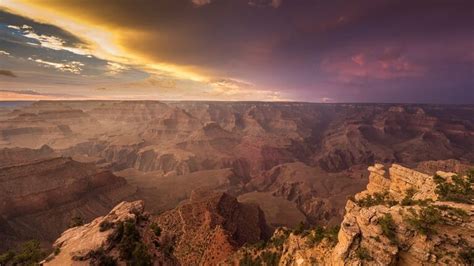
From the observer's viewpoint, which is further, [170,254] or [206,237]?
[206,237]

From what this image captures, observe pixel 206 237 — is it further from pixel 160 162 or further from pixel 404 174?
pixel 160 162

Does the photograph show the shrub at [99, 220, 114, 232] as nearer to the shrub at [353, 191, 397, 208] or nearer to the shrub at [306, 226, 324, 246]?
the shrub at [306, 226, 324, 246]

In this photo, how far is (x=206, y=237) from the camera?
58.4 metres

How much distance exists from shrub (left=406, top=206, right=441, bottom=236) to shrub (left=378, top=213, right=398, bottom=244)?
4.56ft

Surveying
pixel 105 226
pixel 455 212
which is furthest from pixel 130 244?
pixel 455 212

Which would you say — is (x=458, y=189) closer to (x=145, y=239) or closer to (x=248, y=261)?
(x=248, y=261)

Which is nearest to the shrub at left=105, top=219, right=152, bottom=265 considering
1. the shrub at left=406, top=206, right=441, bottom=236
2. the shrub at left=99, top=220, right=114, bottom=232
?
the shrub at left=99, top=220, right=114, bottom=232

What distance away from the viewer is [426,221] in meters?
22.0

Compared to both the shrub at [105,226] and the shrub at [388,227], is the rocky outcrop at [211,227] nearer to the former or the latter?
the shrub at [105,226]

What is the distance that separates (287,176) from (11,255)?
147m

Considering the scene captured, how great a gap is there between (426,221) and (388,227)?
3.09 meters

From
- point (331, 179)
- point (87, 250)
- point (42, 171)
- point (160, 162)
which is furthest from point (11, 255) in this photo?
point (160, 162)

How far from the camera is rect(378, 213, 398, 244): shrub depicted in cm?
2214

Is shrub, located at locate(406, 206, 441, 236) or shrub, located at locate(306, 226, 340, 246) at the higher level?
shrub, located at locate(406, 206, 441, 236)
